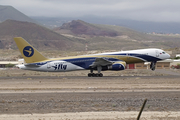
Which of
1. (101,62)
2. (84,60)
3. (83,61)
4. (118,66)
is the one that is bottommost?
(118,66)

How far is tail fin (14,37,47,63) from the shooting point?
3991cm

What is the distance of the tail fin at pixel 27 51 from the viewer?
131ft

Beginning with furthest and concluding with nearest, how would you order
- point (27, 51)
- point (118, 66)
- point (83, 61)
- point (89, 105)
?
point (83, 61) → point (118, 66) → point (27, 51) → point (89, 105)

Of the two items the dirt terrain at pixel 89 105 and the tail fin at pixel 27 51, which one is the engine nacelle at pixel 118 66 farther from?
the dirt terrain at pixel 89 105

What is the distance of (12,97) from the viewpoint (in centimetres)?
2294

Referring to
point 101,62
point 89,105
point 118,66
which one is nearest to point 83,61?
point 101,62

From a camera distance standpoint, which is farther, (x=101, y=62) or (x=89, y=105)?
(x=101, y=62)

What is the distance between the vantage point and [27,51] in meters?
40.4

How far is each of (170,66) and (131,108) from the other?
223 ft

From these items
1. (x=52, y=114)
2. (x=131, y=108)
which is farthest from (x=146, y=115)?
(x=52, y=114)

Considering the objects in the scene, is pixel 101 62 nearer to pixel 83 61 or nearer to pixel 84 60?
pixel 84 60

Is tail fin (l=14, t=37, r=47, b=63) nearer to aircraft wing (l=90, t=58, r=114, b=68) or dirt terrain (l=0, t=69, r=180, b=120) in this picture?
aircraft wing (l=90, t=58, r=114, b=68)

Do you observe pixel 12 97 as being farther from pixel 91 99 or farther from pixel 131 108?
pixel 131 108

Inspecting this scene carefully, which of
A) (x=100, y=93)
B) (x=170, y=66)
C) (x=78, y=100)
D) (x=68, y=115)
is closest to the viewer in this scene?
(x=68, y=115)
